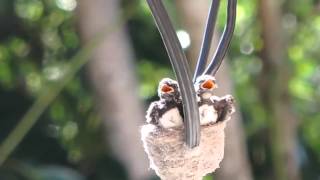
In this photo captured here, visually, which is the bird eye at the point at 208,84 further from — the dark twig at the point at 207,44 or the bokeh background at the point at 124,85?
the bokeh background at the point at 124,85

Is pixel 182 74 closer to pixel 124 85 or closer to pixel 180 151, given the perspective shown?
pixel 180 151

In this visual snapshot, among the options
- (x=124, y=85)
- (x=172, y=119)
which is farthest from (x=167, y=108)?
(x=124, y=85)

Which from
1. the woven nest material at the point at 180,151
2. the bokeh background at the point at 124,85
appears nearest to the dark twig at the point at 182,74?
the woven nest material at the point at 180,151

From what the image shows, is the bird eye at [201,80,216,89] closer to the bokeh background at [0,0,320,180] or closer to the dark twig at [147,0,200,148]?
the dark twig at [147,0,200,148]

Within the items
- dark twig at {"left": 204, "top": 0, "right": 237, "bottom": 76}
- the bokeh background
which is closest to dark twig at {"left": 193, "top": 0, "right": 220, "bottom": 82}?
dark twig at {"left": 204, "top": 0, "right": 237, "bottom": 76}

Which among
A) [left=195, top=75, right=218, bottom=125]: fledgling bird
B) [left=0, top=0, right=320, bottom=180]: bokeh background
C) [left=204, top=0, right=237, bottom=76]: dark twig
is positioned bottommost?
[left=195, top=75, right=218, bottom=125]: fledgling bird

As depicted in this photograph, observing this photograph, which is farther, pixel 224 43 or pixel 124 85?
pixel 124 85
